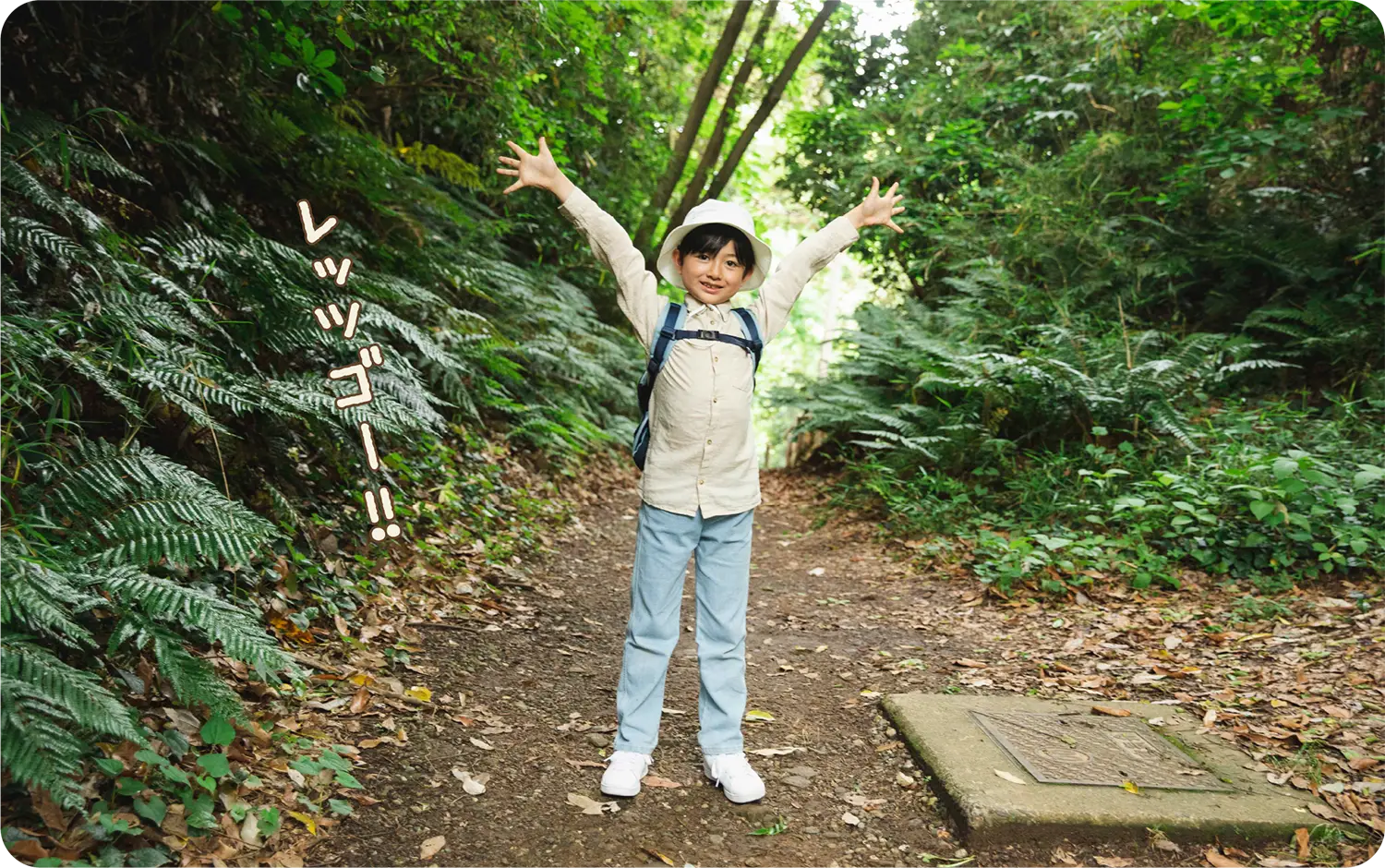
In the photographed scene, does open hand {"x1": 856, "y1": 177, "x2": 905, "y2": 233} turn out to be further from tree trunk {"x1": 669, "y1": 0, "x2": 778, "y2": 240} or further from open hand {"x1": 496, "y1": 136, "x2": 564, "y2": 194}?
tree trunk {"x1": 669, "y1": 0, "x2": 778, "y2": 240}

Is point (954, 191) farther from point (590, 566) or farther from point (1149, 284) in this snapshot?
point (590, 566)

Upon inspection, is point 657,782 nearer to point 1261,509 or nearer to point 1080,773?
point 1080,773

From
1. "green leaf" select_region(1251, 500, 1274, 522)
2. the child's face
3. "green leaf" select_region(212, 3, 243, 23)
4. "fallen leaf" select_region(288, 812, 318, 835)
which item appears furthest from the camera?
"green leaf" select_region(1251, 500, 1274, 522)

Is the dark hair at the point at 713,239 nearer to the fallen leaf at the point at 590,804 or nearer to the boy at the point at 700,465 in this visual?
the boy at the point at 700,465

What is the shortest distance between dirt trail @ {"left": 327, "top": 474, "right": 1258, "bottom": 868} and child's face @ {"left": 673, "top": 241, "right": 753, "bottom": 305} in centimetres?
179

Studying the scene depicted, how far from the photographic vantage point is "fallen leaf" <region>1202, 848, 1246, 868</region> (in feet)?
8.79

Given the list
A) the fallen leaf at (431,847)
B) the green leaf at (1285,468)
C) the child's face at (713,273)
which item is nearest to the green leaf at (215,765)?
the fallen leaf at (431,847)

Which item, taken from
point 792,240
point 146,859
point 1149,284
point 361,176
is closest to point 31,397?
point 146,859

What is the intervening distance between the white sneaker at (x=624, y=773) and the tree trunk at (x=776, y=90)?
9.67 meters

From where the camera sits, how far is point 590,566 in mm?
6102

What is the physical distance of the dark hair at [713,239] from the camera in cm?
302

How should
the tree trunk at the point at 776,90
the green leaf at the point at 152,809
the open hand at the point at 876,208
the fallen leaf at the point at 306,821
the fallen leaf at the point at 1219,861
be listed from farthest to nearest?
the tree trunk at the point at 776,90 → the open hand at the point at 876,208 → the fallen leaf at the point at 1219,861 → the fallen leaf at the point at 306,821 → the green leaf at the point at 152,809

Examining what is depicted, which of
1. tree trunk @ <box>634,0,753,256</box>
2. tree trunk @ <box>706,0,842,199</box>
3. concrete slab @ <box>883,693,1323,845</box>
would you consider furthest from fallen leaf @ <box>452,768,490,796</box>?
tree trunk @ <box>706,0,842,199</box>

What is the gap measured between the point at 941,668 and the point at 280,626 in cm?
312
